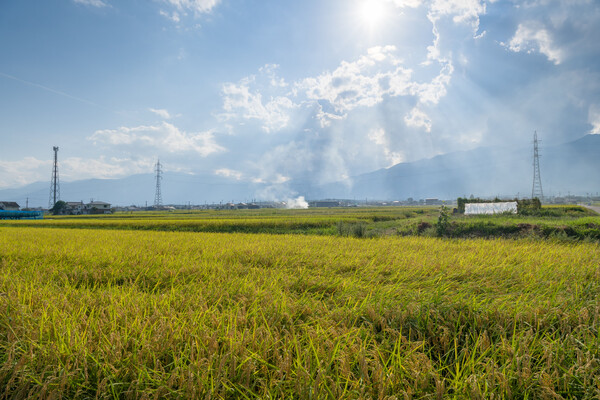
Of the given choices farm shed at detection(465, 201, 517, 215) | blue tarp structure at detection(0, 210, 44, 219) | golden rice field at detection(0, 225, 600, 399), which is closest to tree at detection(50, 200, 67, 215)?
blue tarp structure at detection(0, 210, 44, 219)

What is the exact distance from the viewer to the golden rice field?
7.33 feet

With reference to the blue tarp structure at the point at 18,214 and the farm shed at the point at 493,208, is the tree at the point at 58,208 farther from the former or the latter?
the farm shed at the point at 493,208

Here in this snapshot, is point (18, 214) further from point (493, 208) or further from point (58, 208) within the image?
point (493, 208)

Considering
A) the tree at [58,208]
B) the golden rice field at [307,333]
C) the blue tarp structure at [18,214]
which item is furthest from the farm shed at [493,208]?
the tree at [58,208]

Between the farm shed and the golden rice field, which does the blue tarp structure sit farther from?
the farm shed

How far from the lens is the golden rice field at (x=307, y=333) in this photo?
223cm

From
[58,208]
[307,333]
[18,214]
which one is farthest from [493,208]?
[58,208]

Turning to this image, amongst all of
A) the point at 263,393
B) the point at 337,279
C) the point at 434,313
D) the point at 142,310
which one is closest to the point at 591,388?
the point at 434,313

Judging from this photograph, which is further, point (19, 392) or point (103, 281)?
point (103, 281)

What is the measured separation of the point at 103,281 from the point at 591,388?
6.93 m

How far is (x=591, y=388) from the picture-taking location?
2.23 metres

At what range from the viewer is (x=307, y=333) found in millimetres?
2945

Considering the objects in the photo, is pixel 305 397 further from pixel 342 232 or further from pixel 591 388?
pixel 342 232

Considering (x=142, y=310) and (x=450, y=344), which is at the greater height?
(x=142, y=310)
